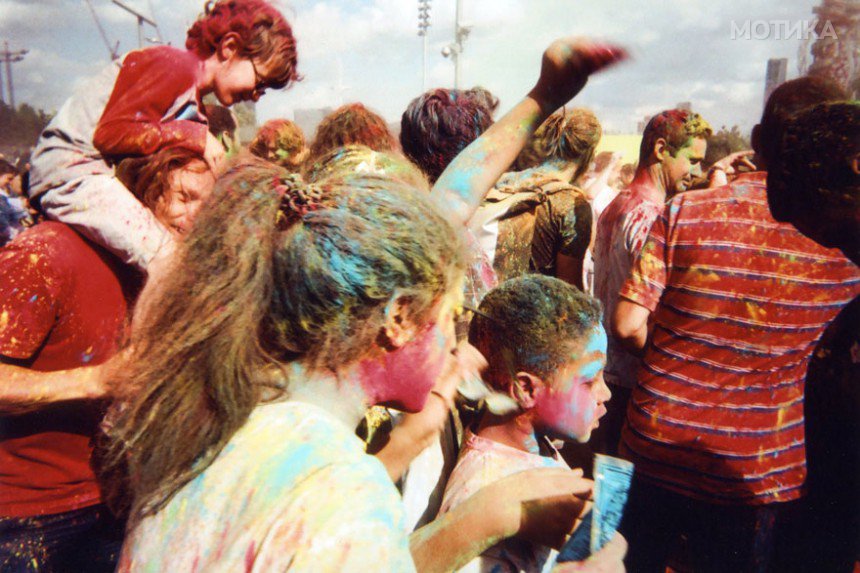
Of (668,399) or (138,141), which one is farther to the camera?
(668,399)

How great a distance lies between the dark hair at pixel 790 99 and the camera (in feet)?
6.84

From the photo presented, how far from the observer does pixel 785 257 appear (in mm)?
1908

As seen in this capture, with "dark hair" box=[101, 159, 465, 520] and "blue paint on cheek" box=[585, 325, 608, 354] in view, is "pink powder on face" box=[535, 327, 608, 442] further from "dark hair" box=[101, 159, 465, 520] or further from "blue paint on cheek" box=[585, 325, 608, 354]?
"dark hair" box=[101, 159, 465, 520]

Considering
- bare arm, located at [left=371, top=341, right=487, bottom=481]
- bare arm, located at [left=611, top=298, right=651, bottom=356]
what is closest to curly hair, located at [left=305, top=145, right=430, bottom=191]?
bare arm, located at [left=371, top=341, right=487, bottom=481]

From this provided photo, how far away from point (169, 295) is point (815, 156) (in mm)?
1683

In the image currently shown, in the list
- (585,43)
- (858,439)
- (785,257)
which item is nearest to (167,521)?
(585,43)

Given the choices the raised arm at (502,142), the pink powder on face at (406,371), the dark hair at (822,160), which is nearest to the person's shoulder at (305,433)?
the pink powder on face at (406,371)

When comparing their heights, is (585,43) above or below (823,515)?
above

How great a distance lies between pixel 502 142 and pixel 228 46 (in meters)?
0.96

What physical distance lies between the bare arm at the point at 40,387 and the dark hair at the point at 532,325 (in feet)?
3.64

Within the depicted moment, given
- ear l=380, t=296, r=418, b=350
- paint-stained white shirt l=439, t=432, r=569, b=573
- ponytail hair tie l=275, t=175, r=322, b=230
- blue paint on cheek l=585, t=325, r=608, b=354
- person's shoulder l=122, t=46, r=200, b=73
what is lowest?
paint-stained white shirt l=439, t=432, r=569, b=573

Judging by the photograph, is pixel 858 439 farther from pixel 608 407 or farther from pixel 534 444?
pixel 534 444

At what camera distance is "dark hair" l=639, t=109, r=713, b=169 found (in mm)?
3189

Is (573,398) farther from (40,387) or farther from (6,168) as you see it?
(6,168)
